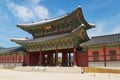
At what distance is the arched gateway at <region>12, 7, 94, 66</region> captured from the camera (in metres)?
30.3

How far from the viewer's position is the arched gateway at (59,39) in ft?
99.3

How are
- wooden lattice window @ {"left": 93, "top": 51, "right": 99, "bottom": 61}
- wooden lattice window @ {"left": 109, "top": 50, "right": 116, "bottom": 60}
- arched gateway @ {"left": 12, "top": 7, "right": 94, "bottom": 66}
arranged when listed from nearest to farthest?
1. wooden lattice window @ {"left": 109, "top": 50, "right": 116, "bottom": 60}
2. wooden lattice window @ {"left": 93, "top": 51, "right": 99, "bottom": 61}
3. arched gateway @ {"left": 12, "top": 7, "right": 94, "bottom": 66}

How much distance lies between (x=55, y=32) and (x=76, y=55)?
822 cm

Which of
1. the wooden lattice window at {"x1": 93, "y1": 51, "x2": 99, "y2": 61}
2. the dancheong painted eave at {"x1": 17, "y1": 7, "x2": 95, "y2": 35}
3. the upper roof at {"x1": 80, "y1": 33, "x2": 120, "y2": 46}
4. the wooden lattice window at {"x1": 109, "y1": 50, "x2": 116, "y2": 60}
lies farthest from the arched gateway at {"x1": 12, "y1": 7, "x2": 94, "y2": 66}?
the wooden lattice window at {"x1": 109, "y1": 50, "x2": 116, "y2": 60}

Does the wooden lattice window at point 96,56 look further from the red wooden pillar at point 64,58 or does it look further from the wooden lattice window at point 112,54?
the red wooden pillar at point 64,58

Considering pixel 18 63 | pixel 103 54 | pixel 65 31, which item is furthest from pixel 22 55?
pixel 103 54

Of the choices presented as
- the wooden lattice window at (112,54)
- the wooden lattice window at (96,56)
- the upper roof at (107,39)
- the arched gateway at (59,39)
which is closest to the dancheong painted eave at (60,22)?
the arched gateway at (59,39)

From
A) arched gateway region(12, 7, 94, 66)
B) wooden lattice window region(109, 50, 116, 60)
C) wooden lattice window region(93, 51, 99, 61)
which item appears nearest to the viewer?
wooden lattice window region(109, 50, 116, 60)

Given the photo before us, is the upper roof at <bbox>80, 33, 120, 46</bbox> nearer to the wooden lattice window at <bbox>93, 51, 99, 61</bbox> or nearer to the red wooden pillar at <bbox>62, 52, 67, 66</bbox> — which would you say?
the wooden lattice window at <bbox>93, 51, 99, 61</bbox>

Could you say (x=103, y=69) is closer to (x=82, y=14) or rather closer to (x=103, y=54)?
(x=103, y=54)

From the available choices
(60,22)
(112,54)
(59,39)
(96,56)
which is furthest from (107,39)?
(60,22)

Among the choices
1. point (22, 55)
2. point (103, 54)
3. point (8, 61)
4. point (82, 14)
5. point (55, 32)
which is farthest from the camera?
point (8, 61)

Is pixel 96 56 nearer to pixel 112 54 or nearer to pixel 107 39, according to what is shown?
pixel 112 54

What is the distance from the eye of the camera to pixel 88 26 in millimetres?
37750
